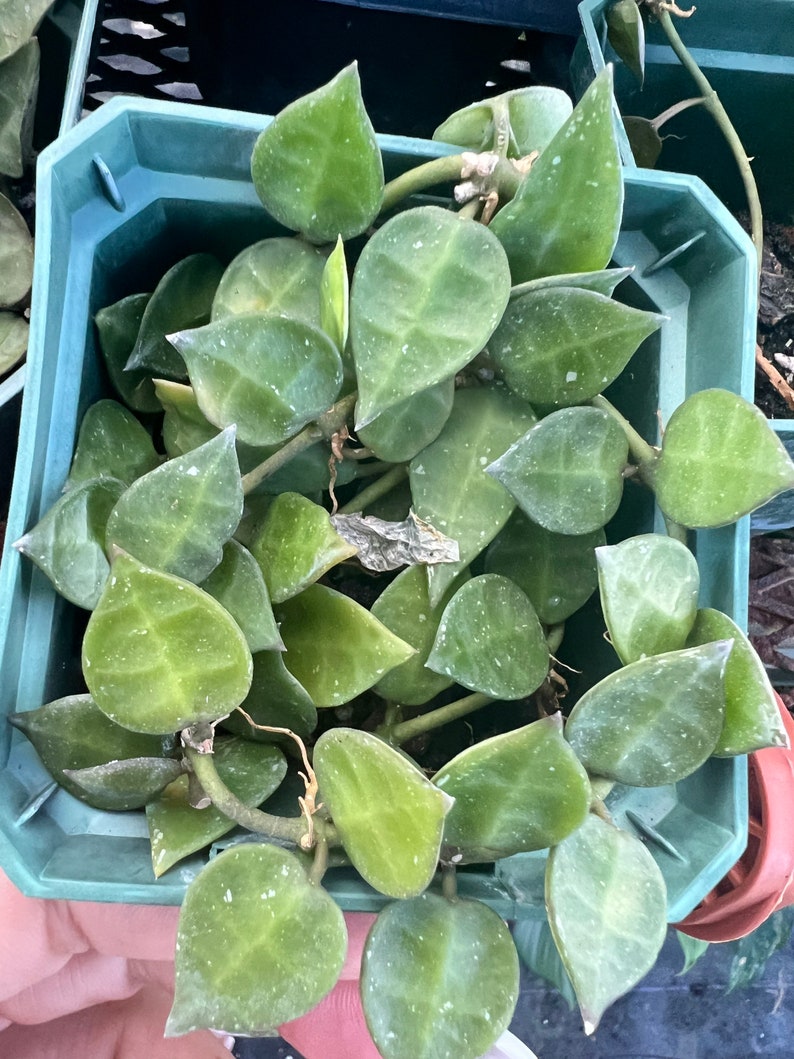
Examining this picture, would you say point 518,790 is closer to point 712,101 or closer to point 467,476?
point 467,476

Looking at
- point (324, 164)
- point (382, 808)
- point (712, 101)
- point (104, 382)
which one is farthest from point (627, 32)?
point (382, 808)

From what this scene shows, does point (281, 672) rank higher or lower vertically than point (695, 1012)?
higher

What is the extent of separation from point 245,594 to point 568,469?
0.52 ft

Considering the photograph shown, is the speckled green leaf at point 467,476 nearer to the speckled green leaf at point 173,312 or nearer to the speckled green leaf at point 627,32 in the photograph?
the speckled green leaf at point 173,312

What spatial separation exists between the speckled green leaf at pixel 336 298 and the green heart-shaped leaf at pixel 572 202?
0.08m

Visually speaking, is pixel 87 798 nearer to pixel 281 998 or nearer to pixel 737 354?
pixel 281 998

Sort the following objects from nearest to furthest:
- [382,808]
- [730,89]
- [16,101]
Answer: [382,808] < [16,101] < [730,89]

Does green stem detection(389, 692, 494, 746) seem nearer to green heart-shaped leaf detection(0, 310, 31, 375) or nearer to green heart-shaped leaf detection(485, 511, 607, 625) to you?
green heart-shaped leaf detection(485, 511, 607, 625)

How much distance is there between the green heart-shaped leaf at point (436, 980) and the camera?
1.10ft

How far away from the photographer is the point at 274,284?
402 mm

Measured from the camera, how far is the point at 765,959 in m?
0.92

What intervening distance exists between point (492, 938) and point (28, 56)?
0.58m

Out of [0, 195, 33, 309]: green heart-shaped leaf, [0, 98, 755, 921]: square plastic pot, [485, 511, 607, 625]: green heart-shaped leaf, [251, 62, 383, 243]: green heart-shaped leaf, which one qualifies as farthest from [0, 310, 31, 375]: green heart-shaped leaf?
[485, 511, 607, 625]: green heart-shaped leaf

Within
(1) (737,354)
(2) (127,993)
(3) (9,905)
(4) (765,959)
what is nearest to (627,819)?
(1) (737,354)
